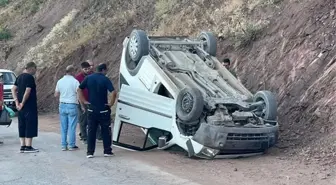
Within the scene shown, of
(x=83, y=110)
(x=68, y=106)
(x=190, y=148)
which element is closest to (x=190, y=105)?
(x=190, y=148)

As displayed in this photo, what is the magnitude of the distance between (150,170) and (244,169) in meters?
1.46

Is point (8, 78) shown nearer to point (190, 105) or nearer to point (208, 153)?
point (190, 105)

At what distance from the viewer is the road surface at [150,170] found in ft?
29.6

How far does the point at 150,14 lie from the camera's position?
2212 centimetres

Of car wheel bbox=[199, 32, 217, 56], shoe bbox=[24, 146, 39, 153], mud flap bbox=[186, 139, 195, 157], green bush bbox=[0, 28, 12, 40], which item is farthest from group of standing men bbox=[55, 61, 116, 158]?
green bush bbox=[0, 28, 12, 40]

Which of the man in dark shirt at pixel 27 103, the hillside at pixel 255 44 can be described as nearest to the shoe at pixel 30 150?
the man in dark shirt at pixel 27 103

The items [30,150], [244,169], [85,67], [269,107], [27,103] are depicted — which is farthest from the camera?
[85,67]

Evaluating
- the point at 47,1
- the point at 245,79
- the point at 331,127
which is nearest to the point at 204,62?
the point at 245,79

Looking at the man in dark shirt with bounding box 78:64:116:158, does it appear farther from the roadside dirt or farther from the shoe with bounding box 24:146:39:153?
the shoe with bounding box 24:146:39:153

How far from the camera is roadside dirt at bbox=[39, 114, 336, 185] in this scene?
8.95 m

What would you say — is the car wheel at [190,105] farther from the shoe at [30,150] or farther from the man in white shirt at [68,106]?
the shoe at [30,150]

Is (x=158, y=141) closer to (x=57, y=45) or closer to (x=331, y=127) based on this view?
(x=331, y=127)

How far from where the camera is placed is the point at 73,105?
39.4 feet

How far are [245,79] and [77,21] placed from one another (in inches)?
571
